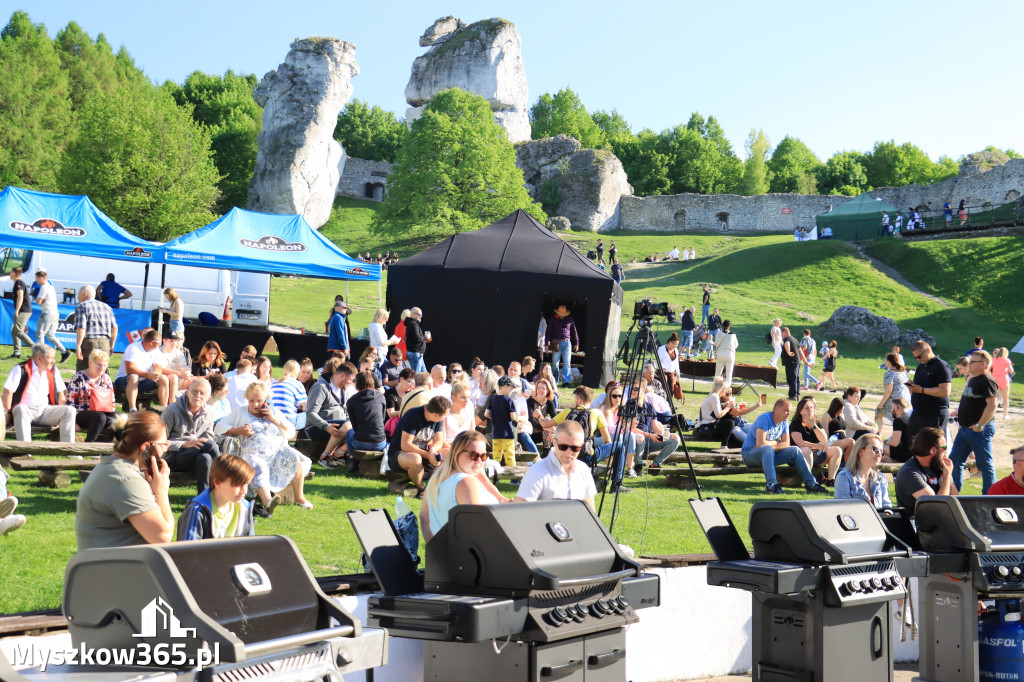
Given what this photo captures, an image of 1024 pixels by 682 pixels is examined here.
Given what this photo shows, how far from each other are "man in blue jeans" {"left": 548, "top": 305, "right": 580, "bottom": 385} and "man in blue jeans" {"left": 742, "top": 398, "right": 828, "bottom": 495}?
679 cm

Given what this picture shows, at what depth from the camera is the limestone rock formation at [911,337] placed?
1064 inches

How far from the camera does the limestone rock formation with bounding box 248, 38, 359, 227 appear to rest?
58.7 m

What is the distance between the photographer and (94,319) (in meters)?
13.2

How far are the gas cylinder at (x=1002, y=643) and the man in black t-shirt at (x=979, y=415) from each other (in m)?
4.32

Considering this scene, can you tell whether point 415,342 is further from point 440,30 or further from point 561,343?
point 440,30

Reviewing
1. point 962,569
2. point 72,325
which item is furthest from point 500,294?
point 962,569

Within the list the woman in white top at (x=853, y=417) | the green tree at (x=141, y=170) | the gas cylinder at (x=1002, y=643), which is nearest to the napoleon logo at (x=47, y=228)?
the woman in white top at (x=853, y=417)

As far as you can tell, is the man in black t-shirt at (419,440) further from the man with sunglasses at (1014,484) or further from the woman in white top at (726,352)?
the woman in white top at (726,352)

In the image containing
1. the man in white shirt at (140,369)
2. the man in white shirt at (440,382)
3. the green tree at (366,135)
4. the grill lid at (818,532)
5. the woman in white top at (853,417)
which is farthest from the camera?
the green tree at (366,135)

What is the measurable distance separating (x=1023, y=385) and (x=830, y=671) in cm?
2028

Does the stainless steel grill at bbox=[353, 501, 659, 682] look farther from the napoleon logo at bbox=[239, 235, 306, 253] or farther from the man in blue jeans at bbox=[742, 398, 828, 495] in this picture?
the napoleon logo at bbox=[239, 235, 306, 253]

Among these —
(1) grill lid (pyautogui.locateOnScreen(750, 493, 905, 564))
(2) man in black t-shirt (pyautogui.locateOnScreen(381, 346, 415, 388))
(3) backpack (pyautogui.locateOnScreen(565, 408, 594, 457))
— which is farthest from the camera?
(2) man in black t-shirt (pyautogui.locateOnScreen(381, 346, 415, 388))

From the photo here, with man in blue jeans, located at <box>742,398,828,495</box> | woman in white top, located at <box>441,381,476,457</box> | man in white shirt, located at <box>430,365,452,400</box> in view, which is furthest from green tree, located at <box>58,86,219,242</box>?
man in blue jeans, located at <box>742,398,828,495</box>

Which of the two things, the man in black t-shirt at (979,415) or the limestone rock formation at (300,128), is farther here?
the limestone rock formation at (300,128)
